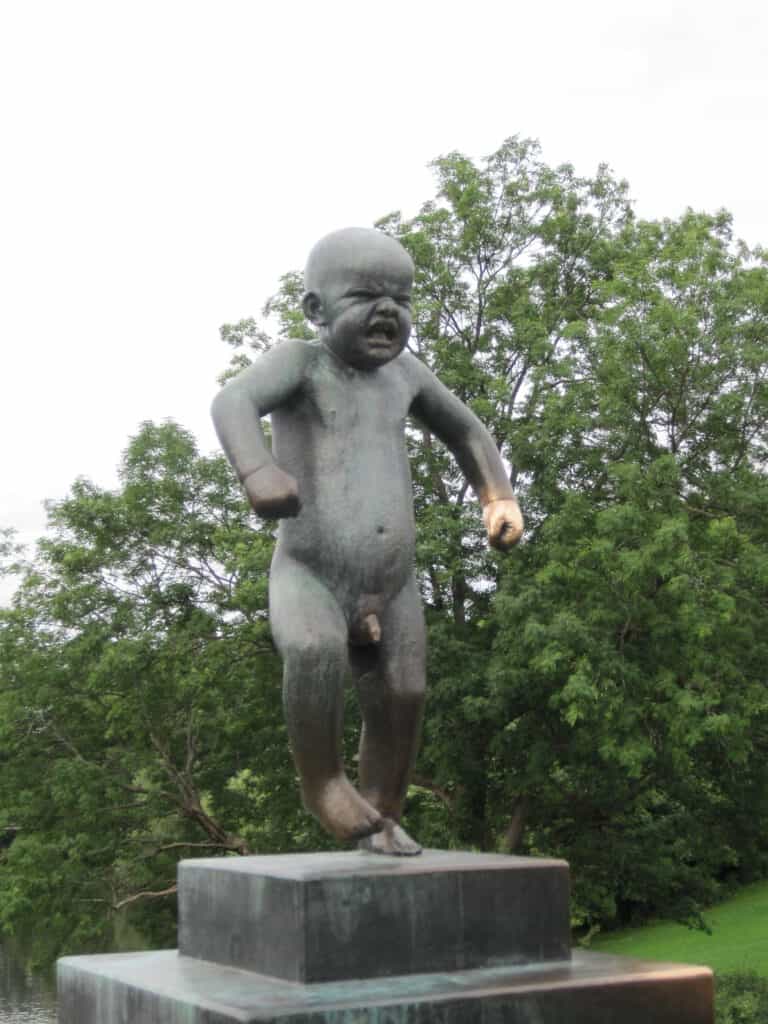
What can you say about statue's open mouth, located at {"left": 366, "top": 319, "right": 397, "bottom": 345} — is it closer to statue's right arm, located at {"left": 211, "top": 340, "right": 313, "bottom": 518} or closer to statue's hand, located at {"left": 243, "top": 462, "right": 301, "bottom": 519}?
statue's right arm, located at {"left": 211, "top": 340, "right": 313, "bottom": 518}

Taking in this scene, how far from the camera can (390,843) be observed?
16.5 feet

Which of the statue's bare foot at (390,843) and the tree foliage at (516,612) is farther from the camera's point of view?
the tree foliage at (516,612)

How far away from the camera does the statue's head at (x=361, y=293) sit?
5.11 metres

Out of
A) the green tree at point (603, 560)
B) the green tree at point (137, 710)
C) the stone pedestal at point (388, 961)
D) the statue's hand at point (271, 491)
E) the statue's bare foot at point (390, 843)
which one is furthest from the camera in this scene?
the green tree at point (137, 710)

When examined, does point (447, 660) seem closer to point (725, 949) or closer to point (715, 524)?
point (715, 524)

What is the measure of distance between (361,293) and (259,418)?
572 millimetres

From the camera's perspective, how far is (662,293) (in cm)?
1616

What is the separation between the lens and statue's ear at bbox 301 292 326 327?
5.21 meters

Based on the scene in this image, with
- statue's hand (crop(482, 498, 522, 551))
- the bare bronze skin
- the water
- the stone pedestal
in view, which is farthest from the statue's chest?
the water

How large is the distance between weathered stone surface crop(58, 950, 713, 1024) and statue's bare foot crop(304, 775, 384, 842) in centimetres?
57

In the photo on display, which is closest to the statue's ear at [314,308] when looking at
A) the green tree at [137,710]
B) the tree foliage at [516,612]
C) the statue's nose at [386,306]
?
the statue's nose at [386,306]

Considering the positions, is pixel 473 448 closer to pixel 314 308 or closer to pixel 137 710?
pixel 314 308

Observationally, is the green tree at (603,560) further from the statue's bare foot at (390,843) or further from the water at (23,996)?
the statue's bare foot at (390,843)

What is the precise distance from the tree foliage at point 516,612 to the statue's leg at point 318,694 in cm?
866
